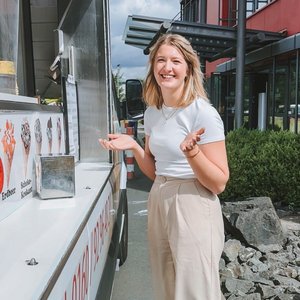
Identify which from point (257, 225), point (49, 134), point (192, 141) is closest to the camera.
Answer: point (192, 141)

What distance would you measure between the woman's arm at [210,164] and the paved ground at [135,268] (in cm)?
218

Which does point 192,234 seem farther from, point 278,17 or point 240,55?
point 278,17

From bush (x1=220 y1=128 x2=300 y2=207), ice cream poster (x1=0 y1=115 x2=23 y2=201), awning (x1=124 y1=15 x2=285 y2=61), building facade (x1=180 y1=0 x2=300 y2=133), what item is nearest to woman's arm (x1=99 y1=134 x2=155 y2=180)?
ice cream poster (x1=0 y1=115 x2=23 y2=201)

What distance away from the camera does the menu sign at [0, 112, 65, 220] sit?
5.39 ft

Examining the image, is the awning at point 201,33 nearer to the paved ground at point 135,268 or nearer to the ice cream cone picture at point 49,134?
the paved ground at point 135,268

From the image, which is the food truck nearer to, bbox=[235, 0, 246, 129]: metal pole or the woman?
the woman

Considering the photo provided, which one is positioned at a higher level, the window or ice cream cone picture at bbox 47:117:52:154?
the window

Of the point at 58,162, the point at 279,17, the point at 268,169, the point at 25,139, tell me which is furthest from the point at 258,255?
the point at 279,17

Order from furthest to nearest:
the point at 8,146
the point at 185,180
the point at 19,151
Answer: the point at 185,180, the point at 19,151, the point at 8,146

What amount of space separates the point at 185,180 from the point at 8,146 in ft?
2.84

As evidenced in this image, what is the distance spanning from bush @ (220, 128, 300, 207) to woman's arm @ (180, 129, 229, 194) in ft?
16.0

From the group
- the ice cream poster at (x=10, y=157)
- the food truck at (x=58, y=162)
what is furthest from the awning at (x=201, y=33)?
the ice cream poster at (x=10, y=157)

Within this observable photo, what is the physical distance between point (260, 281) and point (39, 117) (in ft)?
9.38

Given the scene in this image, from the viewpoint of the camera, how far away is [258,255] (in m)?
4.94
